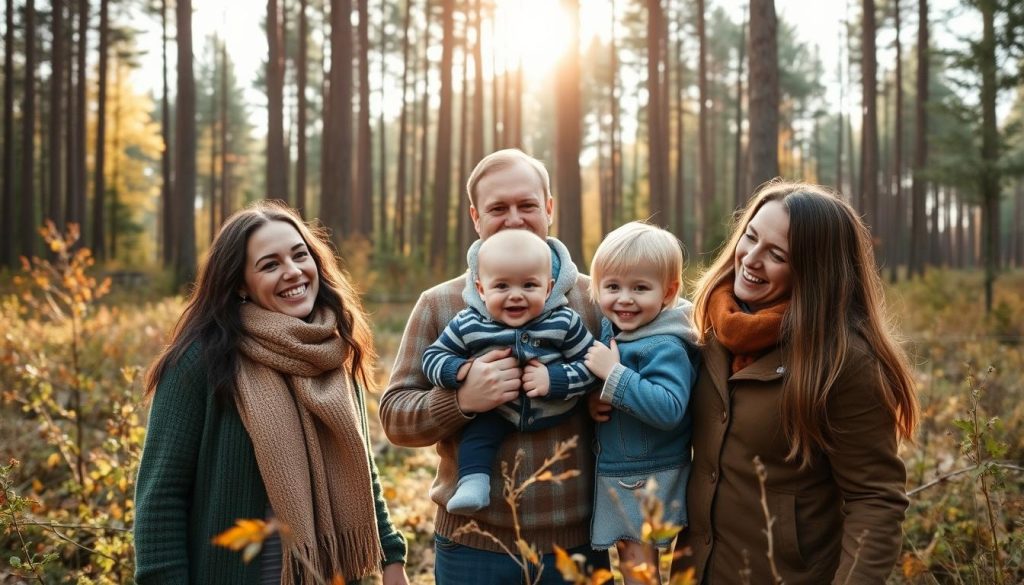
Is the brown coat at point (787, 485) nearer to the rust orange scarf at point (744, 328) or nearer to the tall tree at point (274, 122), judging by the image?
the rust orange scarf at point (744, 328)

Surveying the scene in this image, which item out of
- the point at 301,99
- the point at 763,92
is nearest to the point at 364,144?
the point at 301,99

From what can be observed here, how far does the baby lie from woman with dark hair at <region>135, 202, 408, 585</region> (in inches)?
19.5

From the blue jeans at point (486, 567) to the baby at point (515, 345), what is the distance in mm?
276

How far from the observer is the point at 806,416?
236cm

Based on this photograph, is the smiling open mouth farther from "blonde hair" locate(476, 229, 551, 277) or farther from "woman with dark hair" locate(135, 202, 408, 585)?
"blonde hair" locate(476, 229, 551, 277)

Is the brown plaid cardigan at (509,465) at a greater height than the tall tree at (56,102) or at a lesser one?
lesser

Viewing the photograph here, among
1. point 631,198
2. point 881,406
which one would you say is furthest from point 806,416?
point 631,198

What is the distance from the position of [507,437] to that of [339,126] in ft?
48.1

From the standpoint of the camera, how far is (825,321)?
8.05 ft

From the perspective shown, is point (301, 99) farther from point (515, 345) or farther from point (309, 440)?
point (515, 345)

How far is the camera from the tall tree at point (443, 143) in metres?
20.3

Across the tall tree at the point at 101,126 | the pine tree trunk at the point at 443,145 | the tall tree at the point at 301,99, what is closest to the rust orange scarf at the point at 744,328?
the pine tree trunk at the point at 443,145

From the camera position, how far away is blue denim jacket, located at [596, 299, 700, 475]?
2.45m

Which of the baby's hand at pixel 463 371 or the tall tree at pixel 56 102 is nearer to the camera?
the baby's hand at pixel 463 371
